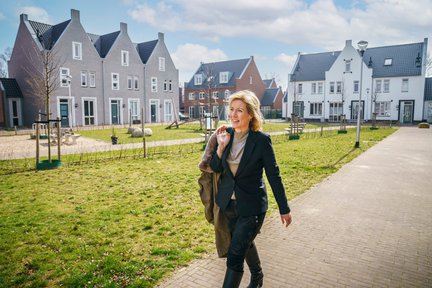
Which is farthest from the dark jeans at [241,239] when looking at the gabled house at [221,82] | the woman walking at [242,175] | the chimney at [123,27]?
the gabled house at [221,82]

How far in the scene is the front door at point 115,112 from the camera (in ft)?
131

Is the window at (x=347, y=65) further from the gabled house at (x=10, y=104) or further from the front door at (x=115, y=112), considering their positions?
the gabled house at (x=10, y=104)

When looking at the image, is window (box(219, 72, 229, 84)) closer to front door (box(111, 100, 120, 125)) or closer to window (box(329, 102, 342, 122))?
window (box(329, 102, 342, 122))

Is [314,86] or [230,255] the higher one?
[314,86]

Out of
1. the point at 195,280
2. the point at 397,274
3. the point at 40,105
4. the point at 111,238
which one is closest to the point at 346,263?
the point at 397,274

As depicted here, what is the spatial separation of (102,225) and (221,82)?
54604 mm

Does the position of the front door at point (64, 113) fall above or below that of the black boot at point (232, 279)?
above

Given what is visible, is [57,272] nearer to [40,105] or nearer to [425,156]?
[425,156]

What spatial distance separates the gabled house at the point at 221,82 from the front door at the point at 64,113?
24.0m

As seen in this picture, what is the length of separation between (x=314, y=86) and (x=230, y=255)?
54278 mm

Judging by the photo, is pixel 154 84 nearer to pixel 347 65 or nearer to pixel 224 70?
pixel 224 70

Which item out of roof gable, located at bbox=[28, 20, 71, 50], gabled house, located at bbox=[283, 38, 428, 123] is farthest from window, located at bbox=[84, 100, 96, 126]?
gabled house, located at bbox=[283, 38, 428, 123]

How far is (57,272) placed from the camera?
13.4 ft

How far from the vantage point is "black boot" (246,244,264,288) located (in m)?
3.48
